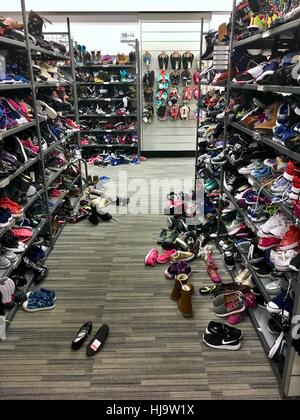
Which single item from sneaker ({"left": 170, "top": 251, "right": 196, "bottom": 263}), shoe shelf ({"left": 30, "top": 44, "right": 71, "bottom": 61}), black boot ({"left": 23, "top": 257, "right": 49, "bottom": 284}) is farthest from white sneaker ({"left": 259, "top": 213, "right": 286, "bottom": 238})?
shoe shelf ({"left": 30, "top": 44, "right": 71, "bottom": 61})

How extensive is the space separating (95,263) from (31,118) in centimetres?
143

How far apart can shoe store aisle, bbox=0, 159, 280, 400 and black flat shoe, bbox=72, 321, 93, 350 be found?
0.05m

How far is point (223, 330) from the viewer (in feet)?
7.46

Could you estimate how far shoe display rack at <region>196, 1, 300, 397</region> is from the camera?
1.82 metres

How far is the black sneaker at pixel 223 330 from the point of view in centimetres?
224

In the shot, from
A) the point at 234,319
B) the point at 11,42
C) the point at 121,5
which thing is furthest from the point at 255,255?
the point at 121,5

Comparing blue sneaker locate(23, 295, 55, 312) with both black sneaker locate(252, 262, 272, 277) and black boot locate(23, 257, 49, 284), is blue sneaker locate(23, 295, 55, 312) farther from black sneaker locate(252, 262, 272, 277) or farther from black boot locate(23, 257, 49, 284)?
black sneaker locate(252, 262, 272, 277)

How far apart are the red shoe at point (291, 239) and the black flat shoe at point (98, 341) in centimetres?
126

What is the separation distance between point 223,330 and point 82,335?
3.09 ft

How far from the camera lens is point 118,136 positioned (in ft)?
25.8

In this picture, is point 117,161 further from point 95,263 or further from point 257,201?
point 257,201

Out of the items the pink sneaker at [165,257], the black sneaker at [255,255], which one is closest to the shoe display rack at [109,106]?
A: the pink sneaker at [165,257]

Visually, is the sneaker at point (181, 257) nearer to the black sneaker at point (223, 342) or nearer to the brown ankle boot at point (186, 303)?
the brown ankle boot at point (186, 303)

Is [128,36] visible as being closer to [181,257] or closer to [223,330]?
[181,257]
